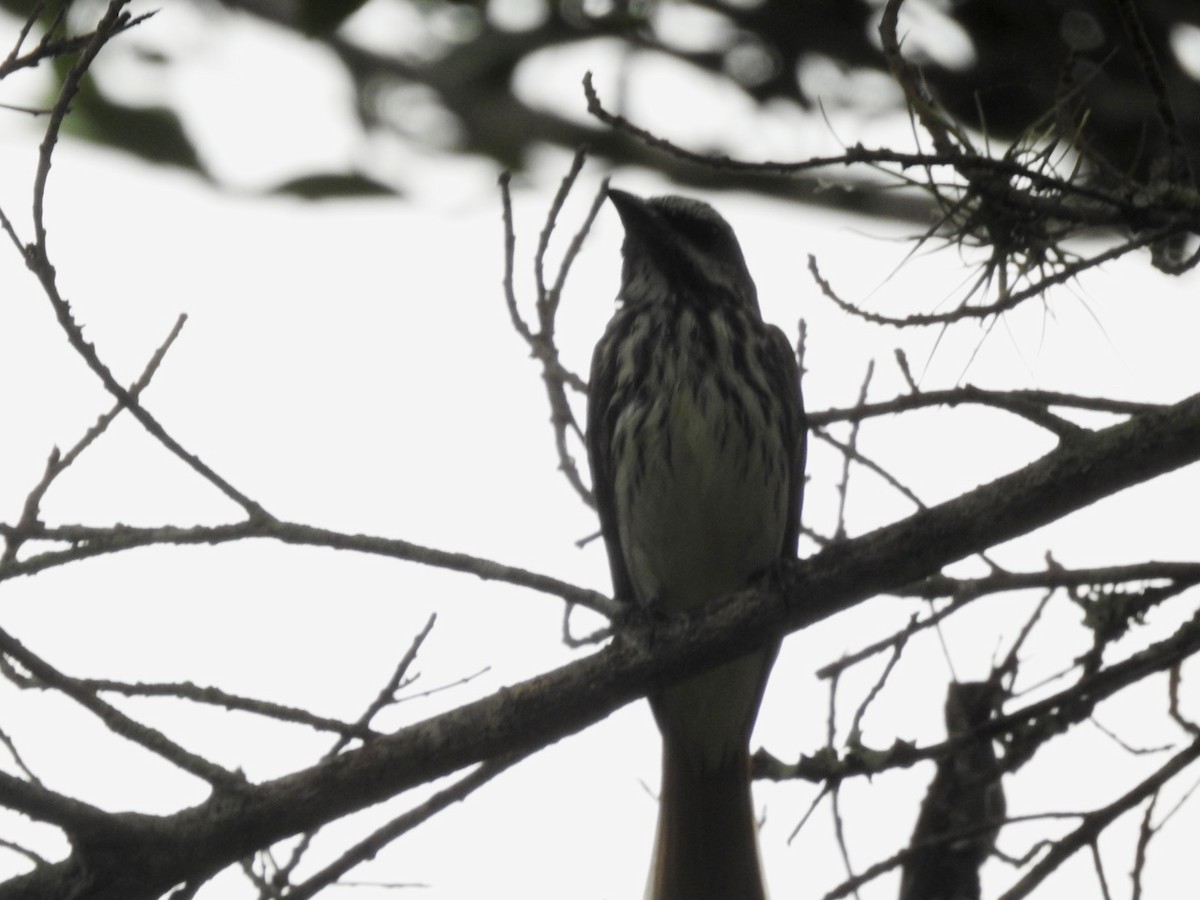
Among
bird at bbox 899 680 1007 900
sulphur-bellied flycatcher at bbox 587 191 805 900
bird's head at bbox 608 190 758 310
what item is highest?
bird's head at bbox 608 190 758 310

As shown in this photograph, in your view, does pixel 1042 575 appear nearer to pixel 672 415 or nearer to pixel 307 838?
pixel 672 415

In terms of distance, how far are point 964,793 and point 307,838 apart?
1.54 m

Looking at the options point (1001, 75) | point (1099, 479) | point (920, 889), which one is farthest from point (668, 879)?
point (1001, 75)

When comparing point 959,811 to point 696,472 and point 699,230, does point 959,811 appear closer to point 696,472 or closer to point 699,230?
point 696,472

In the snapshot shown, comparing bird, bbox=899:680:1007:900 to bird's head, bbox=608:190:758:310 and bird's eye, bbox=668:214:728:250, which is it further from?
bird's eye, bbox=668:214:728:250

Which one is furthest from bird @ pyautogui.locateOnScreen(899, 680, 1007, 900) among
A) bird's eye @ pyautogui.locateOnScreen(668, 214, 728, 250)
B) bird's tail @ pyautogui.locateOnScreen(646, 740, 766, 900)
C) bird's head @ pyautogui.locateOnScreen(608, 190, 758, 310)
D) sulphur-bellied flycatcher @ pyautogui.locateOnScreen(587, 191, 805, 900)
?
bird's eye @ pyautogui.locateOnScreen(668, 214, 728, 250)

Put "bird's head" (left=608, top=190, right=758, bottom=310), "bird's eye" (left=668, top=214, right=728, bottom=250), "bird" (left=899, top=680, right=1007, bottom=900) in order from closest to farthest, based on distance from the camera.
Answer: "bird" (left=899, top=680, right=1007, bottom=900) < "bird's head" (left=608, top=190, right=758, bottom=310) < "bird's eye" (left=668, top=214, right=728, bottom=250)

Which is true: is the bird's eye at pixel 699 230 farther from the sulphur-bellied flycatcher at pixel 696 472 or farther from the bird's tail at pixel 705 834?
the bird's tail at pixel 705 834

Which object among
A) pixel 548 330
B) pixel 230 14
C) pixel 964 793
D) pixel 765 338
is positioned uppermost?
pixel 230 14

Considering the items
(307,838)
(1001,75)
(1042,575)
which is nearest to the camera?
(1042,575)

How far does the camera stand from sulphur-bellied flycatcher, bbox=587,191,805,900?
4.73 metres

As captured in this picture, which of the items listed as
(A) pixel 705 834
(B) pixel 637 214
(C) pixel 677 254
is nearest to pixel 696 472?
(C) pixel 677 254

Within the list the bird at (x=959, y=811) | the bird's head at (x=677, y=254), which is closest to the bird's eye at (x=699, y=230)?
the bird's head at (x=677, y=254)

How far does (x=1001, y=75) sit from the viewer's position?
6426mm
